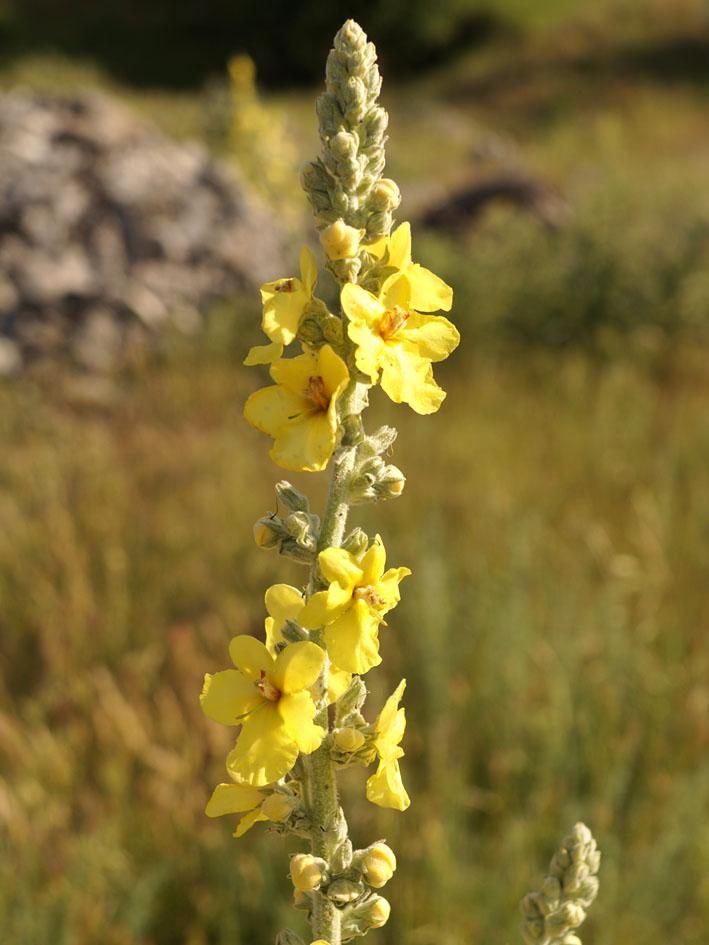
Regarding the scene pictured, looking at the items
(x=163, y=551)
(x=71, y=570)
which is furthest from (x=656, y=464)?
(x=71, y=570)

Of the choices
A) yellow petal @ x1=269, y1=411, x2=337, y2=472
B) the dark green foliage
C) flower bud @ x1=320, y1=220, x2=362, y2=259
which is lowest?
yellow petal @ x1=269, y1=411, x2=337, y2=472

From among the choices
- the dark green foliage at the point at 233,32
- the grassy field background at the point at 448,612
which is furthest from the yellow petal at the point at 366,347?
the dark green foliage at the point at 233,32

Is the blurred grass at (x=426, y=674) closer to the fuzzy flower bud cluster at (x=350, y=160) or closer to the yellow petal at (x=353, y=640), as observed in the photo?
the yellow petal at (x=353, y=640)

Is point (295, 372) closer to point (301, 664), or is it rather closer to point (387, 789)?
point (301, 664)

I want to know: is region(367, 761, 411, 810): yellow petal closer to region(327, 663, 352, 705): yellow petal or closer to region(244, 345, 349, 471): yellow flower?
region(327, 663, 352, 705): yellow petal

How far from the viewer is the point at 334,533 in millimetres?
1127

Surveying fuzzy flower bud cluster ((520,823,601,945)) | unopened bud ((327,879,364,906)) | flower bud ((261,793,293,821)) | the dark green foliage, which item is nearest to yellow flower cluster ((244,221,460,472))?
flower bud ((261,793,293,821))

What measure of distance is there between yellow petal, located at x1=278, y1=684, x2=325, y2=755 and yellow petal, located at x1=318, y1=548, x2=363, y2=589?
145mm

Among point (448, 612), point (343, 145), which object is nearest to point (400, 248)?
point (343, 145)

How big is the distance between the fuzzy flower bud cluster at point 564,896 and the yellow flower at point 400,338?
0.65 meters

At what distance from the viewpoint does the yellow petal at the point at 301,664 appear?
1034mm

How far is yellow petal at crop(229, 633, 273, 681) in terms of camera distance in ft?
3.59

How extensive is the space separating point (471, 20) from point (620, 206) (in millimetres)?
30948

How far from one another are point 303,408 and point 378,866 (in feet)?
1.97
